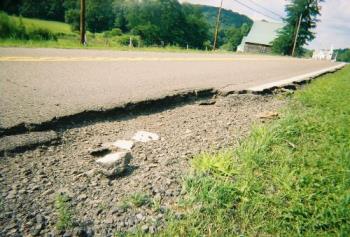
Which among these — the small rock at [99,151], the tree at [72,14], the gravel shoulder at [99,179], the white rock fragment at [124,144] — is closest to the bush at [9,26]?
the gravel shoulder at [99,179]

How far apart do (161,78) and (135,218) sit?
4078mm

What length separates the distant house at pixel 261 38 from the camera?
64.7 metres

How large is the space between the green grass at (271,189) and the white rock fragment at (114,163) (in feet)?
1.67

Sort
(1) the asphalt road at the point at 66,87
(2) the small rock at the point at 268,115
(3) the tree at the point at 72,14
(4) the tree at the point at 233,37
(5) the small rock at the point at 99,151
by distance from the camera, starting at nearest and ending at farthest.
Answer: (5) the small rock at the point at 99,151 < (1) the asphalt road at the point at 66,87 < (2) the small rock at the point at 268,115 < (3) the tree at the point at 72,14 < (4) the tree at the point at 233,37

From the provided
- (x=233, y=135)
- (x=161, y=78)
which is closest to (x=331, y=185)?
(x=233, y=135)

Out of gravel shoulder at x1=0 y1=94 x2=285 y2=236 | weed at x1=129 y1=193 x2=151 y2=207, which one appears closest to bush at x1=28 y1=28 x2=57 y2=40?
gravel shoulder at x1=0 y1=94 x2=285 y2=236

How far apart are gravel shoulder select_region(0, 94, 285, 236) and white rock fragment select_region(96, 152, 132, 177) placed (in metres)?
0.05

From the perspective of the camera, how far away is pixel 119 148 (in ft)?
8.45

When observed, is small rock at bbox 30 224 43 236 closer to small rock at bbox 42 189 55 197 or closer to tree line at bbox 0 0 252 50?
small rock at bbox 42 189 55 197

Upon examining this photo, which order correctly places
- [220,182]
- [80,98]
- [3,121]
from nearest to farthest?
1. [220,182]
2. [3,121]
3. [80,98]

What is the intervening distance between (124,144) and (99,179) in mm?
598

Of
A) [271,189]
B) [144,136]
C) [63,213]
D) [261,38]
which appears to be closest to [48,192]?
[63,213]

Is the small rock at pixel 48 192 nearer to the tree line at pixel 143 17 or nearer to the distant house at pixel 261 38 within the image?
the tree line at pixel 143 17

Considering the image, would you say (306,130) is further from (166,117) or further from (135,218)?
(135,218)
